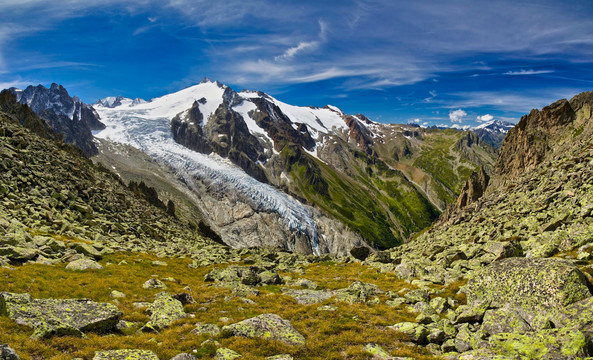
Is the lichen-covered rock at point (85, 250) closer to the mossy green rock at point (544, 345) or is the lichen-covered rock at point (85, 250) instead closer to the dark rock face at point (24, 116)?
the mossy green rock at point (544, 345)

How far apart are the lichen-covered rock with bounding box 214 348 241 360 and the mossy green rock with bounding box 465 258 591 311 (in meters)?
17.6

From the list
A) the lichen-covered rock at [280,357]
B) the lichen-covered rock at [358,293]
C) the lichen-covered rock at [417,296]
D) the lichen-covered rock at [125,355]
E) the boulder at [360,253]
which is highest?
the lichen-covered rock at [125,355]

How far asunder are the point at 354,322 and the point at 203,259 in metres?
42.2

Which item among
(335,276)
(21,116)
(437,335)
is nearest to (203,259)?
(335,276)

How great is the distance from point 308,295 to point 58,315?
22.8m

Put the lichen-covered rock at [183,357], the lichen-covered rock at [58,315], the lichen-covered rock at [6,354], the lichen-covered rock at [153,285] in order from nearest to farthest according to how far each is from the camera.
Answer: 1. the lichen-covered rock at [6,354]
2. the lichen-covered rock at [183,357]
3. the lichen-covered rock at [58,315]
4. the lichen-covered rock at [153,285]

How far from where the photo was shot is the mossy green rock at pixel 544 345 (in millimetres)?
13023

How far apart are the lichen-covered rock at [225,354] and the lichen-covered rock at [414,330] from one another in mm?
11571

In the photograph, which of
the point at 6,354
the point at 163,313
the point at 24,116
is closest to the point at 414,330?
the point at 163,313

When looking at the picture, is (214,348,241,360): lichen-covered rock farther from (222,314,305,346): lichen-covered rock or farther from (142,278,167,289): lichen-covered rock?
(142,278,167,289): lichen-covered rock

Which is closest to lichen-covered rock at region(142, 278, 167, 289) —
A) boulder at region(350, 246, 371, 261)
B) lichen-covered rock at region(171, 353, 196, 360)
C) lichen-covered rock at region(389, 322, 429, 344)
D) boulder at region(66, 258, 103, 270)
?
boulder at region(66, 258, 103, 270)

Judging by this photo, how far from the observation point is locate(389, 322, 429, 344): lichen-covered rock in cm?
1950

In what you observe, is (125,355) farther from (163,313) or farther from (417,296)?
(417,296)

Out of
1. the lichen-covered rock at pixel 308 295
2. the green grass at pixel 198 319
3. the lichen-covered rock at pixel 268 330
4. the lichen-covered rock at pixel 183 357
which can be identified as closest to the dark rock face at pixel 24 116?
the green grass at pixel 198 319
